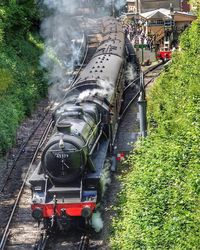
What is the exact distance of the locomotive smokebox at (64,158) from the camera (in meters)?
13.9

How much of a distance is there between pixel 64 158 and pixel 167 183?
3475 mm

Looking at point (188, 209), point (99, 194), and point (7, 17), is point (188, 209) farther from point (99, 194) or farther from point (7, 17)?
point (7, 17)

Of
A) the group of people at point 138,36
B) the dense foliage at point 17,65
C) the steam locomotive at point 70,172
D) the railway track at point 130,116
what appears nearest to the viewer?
the steam locomotive at point 70,172

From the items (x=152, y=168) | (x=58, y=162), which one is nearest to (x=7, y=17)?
(x=58, y=162)

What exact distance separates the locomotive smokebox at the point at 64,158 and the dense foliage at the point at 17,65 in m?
7.23

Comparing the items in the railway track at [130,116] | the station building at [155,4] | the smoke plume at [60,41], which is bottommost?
the railway track at [130,116]

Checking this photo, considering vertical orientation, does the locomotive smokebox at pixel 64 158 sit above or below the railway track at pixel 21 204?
above

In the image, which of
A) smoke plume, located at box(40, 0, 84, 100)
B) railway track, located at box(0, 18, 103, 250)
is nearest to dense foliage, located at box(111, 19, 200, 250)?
railway track, located at box(0, 18, 103, 250)

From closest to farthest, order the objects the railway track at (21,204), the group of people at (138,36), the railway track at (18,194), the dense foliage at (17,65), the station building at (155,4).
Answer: the railway track at (21,204) → the railway track at (18,194) → the dense foliage at (17,65) → the group of people at (138,36) → the station building at (155,4)

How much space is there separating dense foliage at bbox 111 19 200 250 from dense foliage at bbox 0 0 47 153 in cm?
836

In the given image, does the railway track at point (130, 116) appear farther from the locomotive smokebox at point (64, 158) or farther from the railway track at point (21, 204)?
the locomotive smokebox at point (64, 158)

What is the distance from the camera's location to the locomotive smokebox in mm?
13859

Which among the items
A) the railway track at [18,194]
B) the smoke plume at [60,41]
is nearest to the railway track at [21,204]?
the railway track at [18,194]

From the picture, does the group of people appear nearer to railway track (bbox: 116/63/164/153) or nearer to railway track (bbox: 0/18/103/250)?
railway track (bbox: 116/63/164/153)
